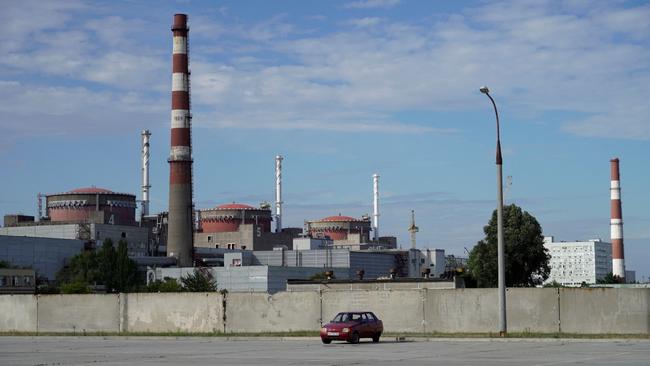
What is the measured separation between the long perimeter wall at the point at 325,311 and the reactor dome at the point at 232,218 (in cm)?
12333

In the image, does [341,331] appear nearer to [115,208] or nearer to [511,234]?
[511,234]

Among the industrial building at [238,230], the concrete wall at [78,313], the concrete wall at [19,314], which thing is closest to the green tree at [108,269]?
the industrial building at [238,230]

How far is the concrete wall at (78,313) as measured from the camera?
4991 cm

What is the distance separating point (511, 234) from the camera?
103 metres

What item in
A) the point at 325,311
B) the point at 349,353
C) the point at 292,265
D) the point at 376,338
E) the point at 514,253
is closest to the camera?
the point at 349,353

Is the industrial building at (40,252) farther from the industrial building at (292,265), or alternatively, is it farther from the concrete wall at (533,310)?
the concrete wall at (533,310)

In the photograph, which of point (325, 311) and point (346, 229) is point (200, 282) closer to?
point (325, 311)

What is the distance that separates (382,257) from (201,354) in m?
126

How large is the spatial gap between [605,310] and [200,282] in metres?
66.7

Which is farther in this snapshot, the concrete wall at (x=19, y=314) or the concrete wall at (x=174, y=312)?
the concrete wall at (x=19, y=314)

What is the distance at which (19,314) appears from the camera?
52.3 metres

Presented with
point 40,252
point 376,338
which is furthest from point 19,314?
point 40,252

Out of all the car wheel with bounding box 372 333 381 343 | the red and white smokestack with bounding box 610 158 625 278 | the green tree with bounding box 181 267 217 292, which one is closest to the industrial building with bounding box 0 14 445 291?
the green tree with bounding box 181 267 217 292

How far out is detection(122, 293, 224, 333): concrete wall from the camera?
47.7 meters
